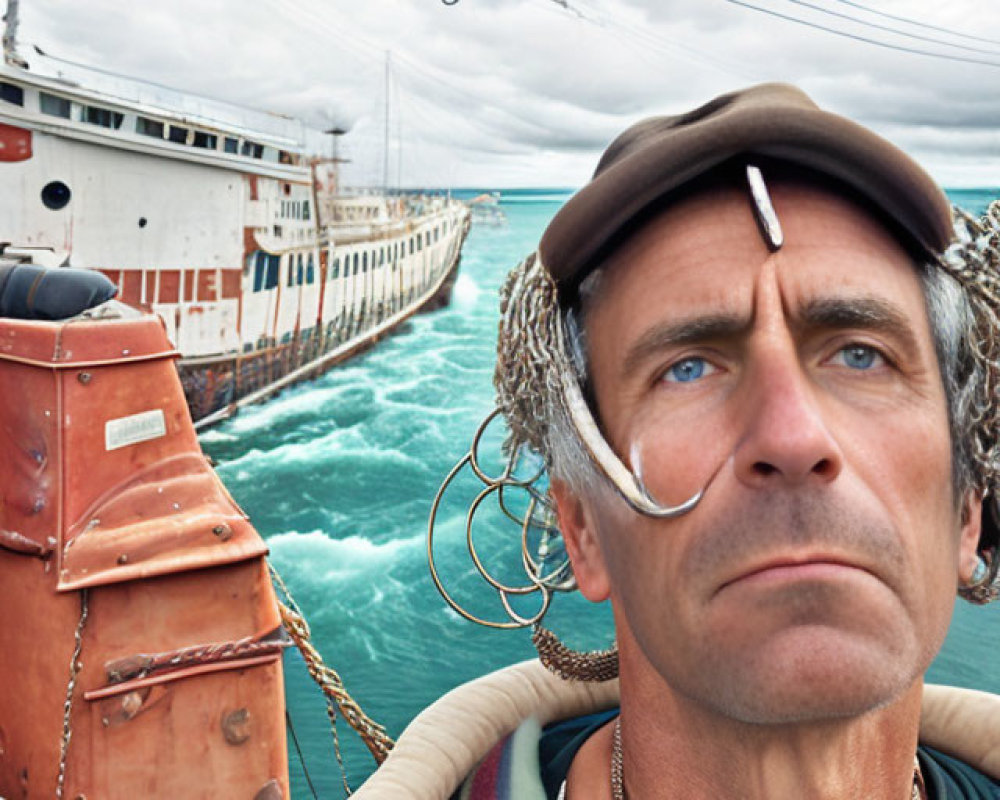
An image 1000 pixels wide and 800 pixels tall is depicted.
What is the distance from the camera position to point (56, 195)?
62.5 feet

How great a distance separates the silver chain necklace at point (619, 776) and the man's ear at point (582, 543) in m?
0.36

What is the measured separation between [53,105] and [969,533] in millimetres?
21808

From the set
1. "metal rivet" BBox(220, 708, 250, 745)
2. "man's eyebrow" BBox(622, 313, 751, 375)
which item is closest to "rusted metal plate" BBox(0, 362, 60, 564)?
"metal rivet" BBox(220, 708, 250, 745)

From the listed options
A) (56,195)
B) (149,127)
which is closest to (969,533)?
(56,195)

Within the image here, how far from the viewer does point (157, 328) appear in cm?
416

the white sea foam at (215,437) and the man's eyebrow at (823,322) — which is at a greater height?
the man's eyebrow at (823,322)

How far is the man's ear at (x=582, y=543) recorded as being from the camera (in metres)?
1.68

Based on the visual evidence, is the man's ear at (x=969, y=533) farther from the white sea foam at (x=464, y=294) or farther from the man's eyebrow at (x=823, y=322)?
the white sea foam at (x=464, y=294)

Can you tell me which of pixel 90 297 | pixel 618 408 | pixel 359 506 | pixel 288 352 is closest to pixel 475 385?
pixel 288 352

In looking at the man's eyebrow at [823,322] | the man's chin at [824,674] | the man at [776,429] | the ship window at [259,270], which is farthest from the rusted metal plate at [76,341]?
the ship window at [259,270]

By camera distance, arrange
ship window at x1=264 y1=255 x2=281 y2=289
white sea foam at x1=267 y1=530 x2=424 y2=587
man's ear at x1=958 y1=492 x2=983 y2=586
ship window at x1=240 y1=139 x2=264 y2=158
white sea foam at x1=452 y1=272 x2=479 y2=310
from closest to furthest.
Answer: man's ear at x1=958 y1=492 x2=983 y2=586 < white sea foam at x1=267 y1=530 x2=424 y2=587 < ship window at x1=240 y1=139 x2=264 y2=158 < ship window at x1=264 y1=255 x2=281 y2=289 < white sea foam at x1=452 y1=272 x2=479 y2=310

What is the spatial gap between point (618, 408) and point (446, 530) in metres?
22.0

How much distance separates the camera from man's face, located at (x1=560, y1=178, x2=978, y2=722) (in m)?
1.20

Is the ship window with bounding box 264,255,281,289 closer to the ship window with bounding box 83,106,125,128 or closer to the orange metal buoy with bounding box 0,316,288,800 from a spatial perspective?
the ship window with bounding box 83,106,125,128
